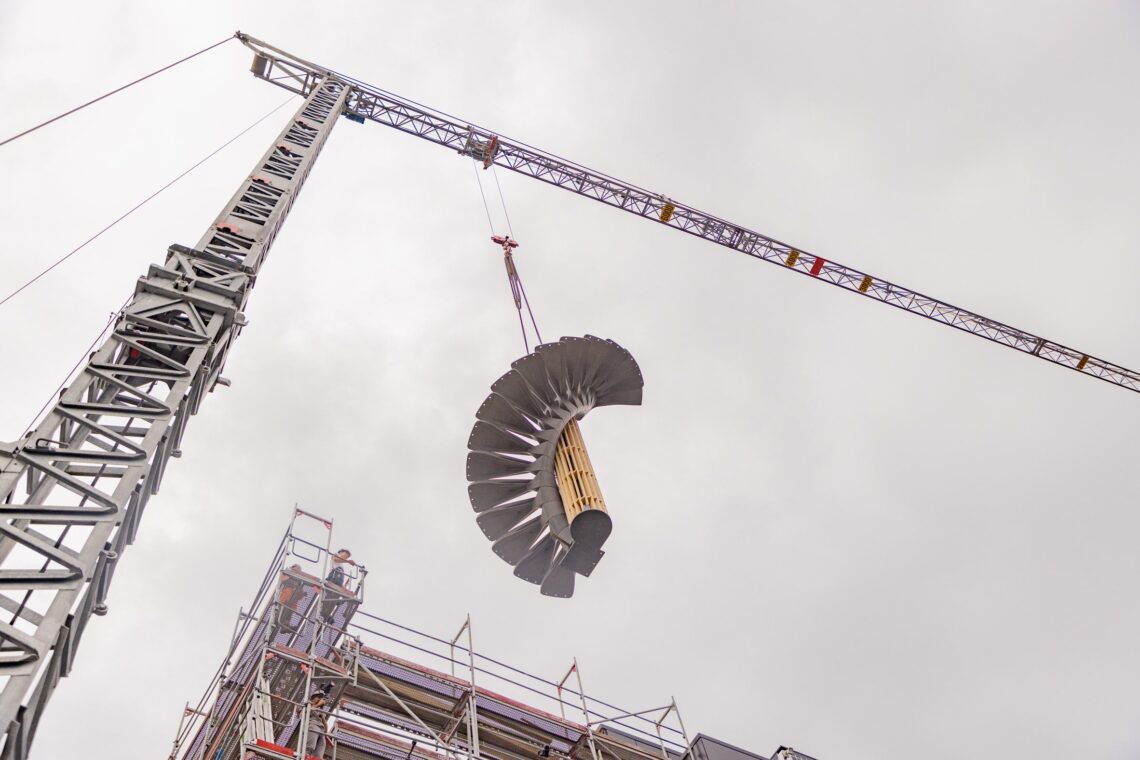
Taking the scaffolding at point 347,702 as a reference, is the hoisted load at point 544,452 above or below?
above

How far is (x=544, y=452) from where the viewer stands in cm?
2466

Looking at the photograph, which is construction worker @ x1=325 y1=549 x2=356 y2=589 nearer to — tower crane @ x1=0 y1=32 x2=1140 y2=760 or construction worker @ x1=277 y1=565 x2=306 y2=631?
construction worker @ x1=277 y1=565 x2=306 y2=631

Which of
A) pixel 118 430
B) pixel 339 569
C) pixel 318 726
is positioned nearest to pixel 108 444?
pixel 118 430

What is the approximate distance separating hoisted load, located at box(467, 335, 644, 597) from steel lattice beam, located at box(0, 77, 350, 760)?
10099 millimetres

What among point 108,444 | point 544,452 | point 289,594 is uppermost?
point 544,452

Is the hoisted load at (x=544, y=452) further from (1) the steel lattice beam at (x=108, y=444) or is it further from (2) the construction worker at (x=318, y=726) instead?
(1) the steel lattice beam at (x=108, y=444)

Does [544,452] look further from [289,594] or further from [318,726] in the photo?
[318,726]

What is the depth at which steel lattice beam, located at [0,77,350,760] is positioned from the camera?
27.3 ft

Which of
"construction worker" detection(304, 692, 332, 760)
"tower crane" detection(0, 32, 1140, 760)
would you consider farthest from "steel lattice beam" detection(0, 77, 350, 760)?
"construction worker" detection(304, 692, 332, 760)

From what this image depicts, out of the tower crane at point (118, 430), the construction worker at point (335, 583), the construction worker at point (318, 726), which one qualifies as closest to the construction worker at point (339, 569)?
the construction worker at point (335, 583)

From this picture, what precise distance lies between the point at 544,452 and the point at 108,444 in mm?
14543

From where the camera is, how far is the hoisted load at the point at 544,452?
24156 mm

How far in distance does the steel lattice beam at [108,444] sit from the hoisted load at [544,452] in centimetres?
1010

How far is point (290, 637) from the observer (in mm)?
20141
